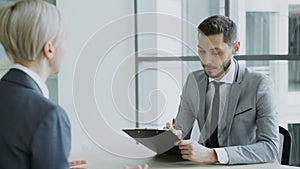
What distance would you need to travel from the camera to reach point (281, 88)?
360 cm

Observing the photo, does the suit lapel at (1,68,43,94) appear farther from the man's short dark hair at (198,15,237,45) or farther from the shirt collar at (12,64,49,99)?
the man's short dark hair at (198,15,237,45)

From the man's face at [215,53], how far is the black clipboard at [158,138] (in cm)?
52

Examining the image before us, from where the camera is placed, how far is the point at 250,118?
7.42 ft

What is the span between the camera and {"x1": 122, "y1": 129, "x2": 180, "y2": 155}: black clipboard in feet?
6.58

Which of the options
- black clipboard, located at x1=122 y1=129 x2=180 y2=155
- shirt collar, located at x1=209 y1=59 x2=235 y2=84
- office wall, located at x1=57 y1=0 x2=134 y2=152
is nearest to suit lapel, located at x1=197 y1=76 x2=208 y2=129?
shirt collar, located at x1=209 y1=59 x2=235 y2=84

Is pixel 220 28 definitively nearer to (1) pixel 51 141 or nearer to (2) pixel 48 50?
(2) pixel 48 50

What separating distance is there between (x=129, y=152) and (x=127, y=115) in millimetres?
2037

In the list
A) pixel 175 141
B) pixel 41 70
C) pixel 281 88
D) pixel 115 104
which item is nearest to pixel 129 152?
pixel 175 141

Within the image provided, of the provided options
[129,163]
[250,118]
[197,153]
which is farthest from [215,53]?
[129,163]

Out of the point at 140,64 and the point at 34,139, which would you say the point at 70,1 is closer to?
the point at 140,64

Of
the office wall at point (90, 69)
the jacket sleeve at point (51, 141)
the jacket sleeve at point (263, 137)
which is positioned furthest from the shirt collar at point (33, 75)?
the office wall at point (90, 69)

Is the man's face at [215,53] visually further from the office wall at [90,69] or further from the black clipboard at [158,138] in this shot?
the office wall at [90,69]

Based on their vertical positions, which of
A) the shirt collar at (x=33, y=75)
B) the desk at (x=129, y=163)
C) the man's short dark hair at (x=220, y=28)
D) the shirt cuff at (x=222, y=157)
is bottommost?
the desk at (x=129, y=163)

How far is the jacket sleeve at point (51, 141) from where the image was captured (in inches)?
47.1
